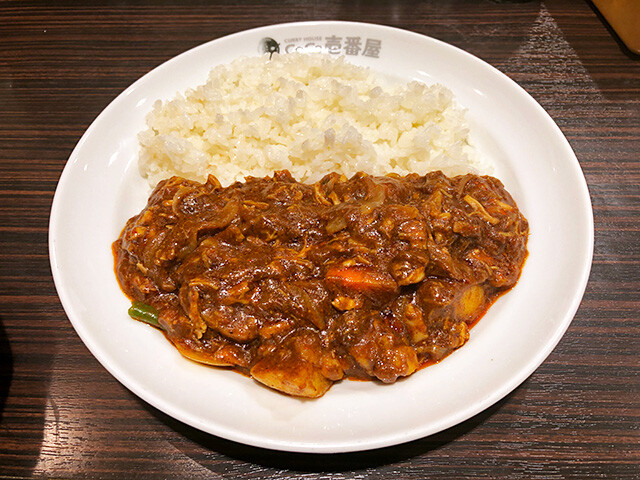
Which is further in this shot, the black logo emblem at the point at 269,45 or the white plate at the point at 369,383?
the black logo emblem at the point at 269,45

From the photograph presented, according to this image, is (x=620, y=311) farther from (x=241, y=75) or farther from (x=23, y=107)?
(x=23, y=107)

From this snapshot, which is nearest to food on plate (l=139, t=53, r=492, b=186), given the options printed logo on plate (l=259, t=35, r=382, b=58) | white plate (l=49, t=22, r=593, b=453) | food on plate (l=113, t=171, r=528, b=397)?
white plate (l=49, t=22, r=593, b=453)

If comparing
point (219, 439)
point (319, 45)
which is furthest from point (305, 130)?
point (219, 439)

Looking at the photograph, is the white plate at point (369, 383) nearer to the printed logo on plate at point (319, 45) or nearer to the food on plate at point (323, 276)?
the food on plate at point (323, 276)

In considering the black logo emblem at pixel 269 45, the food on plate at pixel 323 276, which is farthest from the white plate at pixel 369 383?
the black logo emblem at pixel 269 45

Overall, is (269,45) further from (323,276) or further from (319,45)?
(323,276)

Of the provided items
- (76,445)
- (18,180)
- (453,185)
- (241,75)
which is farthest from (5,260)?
(453,185)
